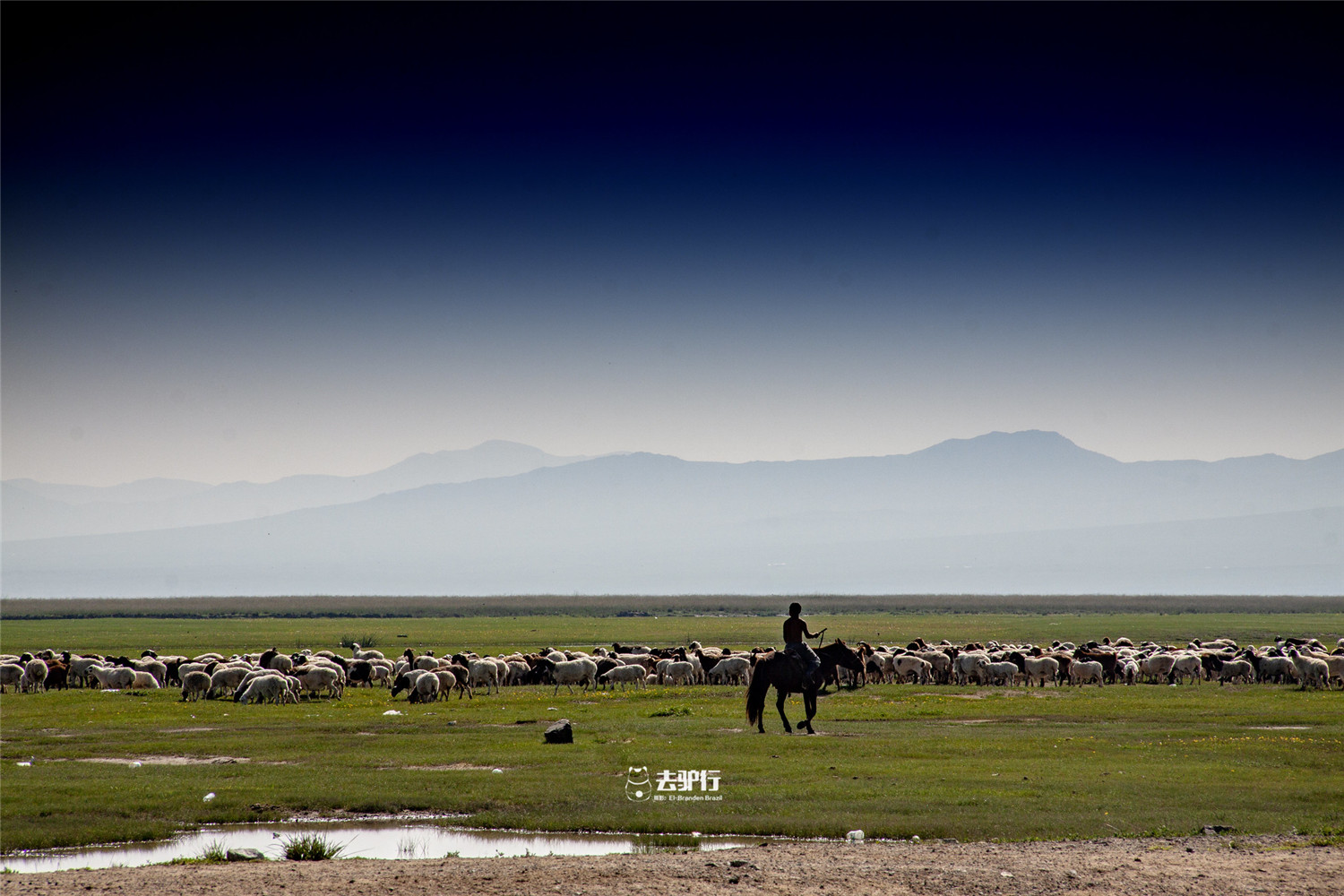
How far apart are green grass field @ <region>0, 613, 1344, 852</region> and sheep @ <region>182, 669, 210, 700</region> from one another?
82 cm

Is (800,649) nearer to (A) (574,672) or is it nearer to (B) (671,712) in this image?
(B) (671,712)

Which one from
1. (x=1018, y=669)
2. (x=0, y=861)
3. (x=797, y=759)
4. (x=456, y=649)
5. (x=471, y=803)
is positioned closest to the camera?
(x=0, y=861)

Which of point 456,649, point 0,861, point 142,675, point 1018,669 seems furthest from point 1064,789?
point 456,649

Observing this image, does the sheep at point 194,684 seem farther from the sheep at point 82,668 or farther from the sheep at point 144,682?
the sheep at point 82,668

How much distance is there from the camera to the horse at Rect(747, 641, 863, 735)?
458 inches

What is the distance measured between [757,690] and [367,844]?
9.04 m

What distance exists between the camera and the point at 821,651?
12.3 meters

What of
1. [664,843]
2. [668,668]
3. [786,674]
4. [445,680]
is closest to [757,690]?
[786,674]

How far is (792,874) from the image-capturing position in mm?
13367

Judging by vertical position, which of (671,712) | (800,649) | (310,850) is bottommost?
(671,712)

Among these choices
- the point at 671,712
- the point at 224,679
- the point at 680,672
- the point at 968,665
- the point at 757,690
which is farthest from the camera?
the point at 968,665

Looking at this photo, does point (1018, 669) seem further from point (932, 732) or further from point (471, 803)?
point (471, 803)

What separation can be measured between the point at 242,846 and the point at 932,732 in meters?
18.5

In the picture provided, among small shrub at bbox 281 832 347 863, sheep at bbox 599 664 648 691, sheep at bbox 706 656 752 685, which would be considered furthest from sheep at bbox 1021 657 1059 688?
small shrub at bbox 281 832 347 863
